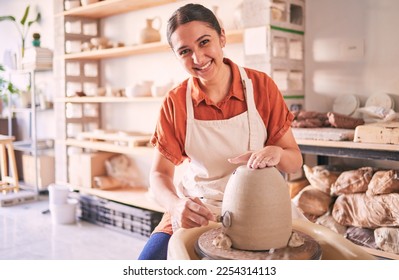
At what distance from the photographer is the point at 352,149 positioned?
2205 millimetres

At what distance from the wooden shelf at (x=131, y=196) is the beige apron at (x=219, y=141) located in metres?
1.78

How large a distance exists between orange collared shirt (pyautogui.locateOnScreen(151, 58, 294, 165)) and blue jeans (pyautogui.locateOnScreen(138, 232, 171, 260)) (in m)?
0.25

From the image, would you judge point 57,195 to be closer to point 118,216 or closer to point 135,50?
point 118,216

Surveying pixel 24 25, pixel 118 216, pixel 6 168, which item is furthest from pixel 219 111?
pixel 24 25

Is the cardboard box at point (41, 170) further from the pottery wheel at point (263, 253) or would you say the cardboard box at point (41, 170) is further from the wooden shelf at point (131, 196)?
the pottery wheel at point (263, 253)

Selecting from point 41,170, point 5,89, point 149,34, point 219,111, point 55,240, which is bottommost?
point 55,240

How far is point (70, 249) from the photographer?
2998mm

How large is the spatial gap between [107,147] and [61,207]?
59cm

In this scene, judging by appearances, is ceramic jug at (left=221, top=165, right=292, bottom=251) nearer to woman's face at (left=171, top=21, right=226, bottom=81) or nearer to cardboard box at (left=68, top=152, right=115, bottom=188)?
woman's face at (left=171, top=21, right=226, bottom=81)

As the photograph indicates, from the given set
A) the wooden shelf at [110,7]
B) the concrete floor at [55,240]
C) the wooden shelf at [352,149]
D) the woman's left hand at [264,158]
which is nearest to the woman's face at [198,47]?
the woman's left hand at [264,158]

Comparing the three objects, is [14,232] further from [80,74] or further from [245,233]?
[245,233]

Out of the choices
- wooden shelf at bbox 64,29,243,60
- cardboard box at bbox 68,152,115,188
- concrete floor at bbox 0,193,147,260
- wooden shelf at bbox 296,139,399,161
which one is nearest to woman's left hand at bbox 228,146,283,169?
wooden shelf at bbox 296,139,399,161
